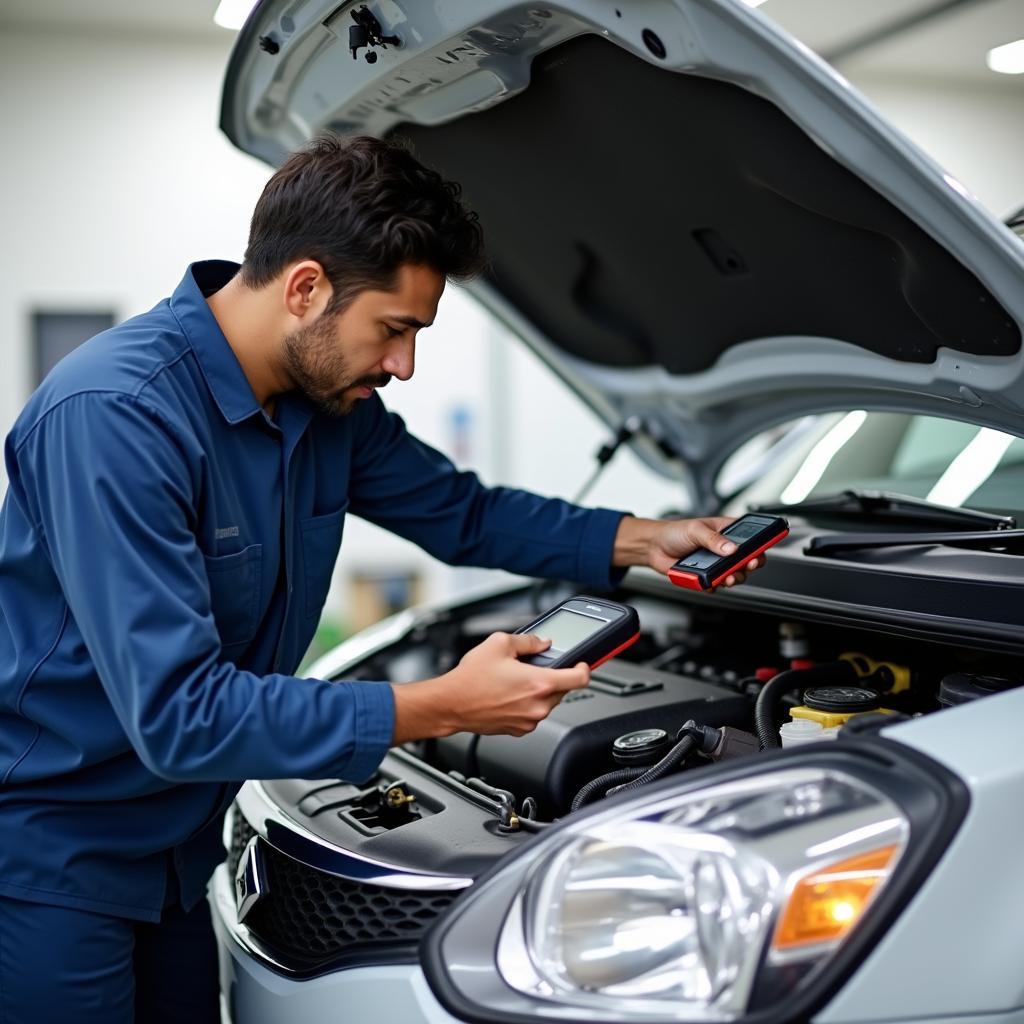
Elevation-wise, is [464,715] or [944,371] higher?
[944,371]

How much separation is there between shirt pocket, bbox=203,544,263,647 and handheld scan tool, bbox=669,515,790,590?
1.96 feet

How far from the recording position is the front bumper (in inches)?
43.9

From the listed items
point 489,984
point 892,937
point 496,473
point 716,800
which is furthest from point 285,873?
point 496,473

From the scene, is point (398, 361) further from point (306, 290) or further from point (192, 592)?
point (192, 592)

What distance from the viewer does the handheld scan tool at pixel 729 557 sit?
5.20 ft

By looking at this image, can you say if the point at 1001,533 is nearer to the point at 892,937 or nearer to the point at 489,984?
the point at 892,937

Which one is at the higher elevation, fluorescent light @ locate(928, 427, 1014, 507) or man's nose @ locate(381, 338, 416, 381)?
man's nose @ locate(381, 338, 416, 381)

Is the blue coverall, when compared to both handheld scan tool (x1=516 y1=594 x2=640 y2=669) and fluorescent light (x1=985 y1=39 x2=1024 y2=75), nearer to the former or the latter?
handheld scan tool (x1=516 y1=594 x2=640 y2=669)

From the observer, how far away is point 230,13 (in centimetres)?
502

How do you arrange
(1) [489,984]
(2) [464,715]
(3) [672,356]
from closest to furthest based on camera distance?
(1) [489,984] < (2) [464,715] < (3) [672,356]

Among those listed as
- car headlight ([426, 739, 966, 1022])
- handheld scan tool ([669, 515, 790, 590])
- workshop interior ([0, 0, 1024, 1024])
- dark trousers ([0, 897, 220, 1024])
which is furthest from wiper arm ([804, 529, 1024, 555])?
dark trousers ([0, 897, 220, 1024])

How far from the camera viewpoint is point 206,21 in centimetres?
527

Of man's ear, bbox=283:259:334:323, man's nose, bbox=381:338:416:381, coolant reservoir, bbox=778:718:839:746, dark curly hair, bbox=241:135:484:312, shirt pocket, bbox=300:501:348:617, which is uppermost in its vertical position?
dark curly hair, bbox=241:135:484:312

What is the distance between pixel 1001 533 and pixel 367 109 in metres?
1.19
